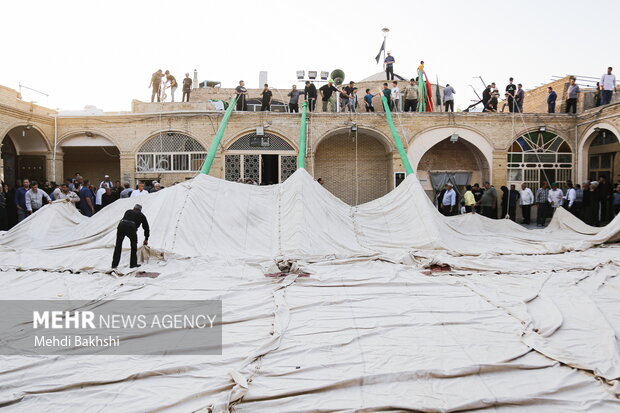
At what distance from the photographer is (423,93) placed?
16.8 m

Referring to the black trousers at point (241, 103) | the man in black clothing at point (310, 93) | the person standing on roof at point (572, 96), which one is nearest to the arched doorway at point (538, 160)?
the person standing on roof at point (572, 96)

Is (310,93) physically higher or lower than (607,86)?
higher

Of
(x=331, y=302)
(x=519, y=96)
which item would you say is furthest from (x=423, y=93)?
(x=331, y=302)

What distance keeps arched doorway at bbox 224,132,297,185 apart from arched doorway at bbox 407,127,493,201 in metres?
4.91

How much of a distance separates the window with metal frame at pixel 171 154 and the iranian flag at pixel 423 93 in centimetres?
838

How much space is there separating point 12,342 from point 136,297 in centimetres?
151

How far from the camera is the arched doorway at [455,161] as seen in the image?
16.2 metres

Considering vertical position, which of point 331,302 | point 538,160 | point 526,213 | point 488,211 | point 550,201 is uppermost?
point 538,160

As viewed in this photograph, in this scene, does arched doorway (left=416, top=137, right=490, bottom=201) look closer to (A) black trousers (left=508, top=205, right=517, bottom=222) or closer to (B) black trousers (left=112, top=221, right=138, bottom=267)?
(A) black trousers (left=508, top=205, right=517, bottom=222)

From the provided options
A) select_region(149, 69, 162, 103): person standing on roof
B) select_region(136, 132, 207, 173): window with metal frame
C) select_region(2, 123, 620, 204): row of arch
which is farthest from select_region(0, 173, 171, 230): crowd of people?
select_region(149, 69, 162, 103): person standing on roof

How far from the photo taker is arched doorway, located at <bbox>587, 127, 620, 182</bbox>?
1520cm

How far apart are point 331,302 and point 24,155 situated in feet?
52.8

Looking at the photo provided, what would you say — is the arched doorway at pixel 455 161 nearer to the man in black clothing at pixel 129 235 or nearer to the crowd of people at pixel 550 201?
the crowd of people at pixel 550 201

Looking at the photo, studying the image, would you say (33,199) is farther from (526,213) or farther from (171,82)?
(526,213)
